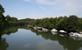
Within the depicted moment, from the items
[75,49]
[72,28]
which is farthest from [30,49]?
[72,28]

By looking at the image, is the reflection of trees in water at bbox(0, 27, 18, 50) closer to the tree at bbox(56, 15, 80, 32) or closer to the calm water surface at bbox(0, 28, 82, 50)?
the calm water surface at bbox(0, 28, 82, 50)

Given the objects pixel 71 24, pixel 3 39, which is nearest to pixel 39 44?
pixel 3 39

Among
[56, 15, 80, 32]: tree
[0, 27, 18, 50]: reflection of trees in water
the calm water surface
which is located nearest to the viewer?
the calm water surface

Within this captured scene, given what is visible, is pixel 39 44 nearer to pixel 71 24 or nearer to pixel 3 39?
pixel 3 39

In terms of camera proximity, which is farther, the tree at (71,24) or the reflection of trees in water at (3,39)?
the tree at (71,24)

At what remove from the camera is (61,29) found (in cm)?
4938

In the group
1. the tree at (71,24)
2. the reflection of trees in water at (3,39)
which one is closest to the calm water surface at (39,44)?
the reflection of trees in water at (3,39)

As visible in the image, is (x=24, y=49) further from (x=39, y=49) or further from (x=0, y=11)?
(x=0, y=11)

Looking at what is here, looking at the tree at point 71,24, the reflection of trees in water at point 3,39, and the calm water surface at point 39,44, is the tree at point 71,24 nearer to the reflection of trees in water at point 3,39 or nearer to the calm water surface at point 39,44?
the calm water surface at point 39,44

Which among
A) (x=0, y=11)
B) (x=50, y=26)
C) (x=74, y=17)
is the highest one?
(x=0, y=11)

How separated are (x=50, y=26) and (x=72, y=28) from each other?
1611 centimetres

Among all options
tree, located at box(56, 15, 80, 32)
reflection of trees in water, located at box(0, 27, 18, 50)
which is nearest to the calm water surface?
reflection of trees in water, located at box(0, 27, 18, 50)

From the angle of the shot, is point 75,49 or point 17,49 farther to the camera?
point 75,49

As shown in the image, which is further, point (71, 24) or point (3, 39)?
point (71, 24)
